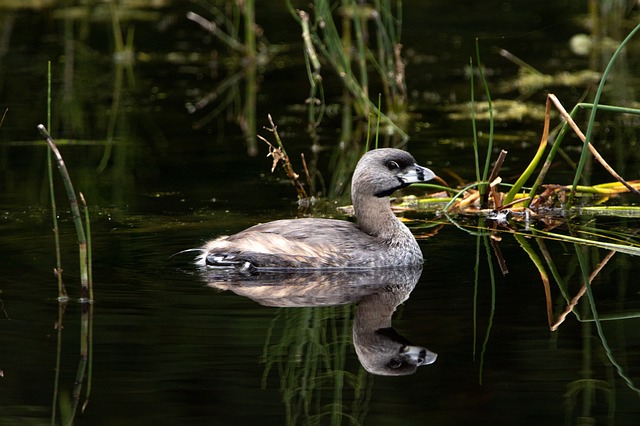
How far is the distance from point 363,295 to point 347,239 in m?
0.62

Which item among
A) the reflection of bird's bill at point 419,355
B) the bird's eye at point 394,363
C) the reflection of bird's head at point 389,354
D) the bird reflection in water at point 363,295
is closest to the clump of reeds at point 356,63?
the bird reflection in water at point 363,295

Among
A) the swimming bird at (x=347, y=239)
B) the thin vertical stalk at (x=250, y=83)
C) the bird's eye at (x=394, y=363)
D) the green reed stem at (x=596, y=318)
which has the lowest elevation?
the bird's eye at (x=394, y=363)

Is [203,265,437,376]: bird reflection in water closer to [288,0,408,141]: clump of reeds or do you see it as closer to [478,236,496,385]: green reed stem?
[478,236,496,385]: green reed stem

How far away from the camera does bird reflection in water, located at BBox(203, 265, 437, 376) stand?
17.0 ft

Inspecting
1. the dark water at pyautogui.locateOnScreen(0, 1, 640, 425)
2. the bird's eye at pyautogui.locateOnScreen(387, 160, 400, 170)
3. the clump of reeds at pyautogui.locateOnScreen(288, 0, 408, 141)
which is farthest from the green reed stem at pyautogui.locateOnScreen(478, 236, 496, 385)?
the clump of reeds at pyautogui.locateOnScreen(288, 0, 408, 141)

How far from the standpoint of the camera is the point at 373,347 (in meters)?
5.35

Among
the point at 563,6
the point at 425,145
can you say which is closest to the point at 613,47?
the point at 563,6

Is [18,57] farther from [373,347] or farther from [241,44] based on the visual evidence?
[373,347]

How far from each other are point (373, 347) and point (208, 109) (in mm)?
7679

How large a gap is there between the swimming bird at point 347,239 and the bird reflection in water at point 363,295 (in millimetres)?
65

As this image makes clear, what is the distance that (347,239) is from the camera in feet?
22.5

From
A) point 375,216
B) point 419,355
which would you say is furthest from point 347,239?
point 419,355

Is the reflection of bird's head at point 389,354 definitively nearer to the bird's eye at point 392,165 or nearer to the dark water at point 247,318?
the dark water at point 247,318

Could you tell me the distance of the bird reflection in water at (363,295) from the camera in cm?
519
